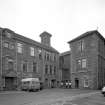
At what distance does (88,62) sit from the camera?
106 feet

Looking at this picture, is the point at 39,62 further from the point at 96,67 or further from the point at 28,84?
the point at 96,67

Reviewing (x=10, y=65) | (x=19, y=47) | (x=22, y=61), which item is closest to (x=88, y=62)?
(x=22, y=61)

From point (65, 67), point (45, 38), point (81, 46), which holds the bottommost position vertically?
point (65, 67)

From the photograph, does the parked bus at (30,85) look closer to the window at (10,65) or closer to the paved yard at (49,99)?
the window at (10,65)

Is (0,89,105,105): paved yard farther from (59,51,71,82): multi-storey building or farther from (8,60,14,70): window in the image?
(59,51,71,82): multi-storey building

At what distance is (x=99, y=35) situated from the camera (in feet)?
110

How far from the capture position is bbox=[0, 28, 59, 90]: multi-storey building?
28.0 m

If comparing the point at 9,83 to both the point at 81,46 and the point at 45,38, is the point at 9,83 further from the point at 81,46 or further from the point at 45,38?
the point at 45,38

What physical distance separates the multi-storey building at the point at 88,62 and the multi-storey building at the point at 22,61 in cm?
770

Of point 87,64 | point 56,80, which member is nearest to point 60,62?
point 56,80

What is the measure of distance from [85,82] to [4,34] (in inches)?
764

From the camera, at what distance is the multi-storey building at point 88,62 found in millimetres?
31334

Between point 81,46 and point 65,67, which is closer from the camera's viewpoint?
point 81,46

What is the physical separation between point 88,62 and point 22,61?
557 inches
